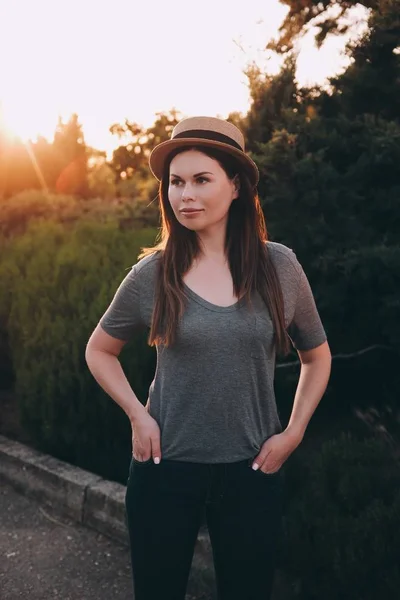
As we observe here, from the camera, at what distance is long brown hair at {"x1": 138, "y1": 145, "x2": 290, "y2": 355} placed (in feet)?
6.49

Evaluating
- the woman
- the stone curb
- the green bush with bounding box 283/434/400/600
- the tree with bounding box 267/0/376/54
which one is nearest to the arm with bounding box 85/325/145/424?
the woman

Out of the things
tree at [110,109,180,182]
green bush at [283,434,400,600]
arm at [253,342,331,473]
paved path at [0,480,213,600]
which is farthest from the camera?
tree at [110,109,180,182]

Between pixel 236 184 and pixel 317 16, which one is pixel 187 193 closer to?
pixel 236 184

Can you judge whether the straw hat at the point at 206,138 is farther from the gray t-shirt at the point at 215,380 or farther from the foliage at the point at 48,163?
the foliage at the point at 48,163

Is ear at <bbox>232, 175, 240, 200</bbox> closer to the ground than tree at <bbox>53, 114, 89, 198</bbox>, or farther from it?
closer to the ground

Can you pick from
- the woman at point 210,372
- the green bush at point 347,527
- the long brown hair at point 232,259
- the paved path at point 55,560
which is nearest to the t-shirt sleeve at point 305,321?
the woman at point 210,372

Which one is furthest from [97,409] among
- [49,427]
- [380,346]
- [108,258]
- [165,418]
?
[165,418]

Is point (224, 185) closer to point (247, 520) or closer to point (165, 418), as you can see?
point (165, 418)

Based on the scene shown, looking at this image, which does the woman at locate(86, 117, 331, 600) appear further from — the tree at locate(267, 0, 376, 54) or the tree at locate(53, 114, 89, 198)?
the tree at locate(53, 114, 89, 198)

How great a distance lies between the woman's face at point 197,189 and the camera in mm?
1995

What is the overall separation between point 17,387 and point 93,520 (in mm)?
1293

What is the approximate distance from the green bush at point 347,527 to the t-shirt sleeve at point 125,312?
1.24 meters

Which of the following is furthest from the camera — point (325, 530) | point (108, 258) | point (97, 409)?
point (108, 258)

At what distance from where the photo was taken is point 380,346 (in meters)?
3.92
